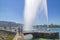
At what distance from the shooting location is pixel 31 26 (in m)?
2.87

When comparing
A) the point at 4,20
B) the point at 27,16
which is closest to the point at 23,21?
the point at 27,16

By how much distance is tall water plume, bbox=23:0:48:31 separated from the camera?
2.86 meters

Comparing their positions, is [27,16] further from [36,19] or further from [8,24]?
[8,24]

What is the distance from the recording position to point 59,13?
291 cm

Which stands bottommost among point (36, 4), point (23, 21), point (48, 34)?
point (48, 34)

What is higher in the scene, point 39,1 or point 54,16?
point 39,1

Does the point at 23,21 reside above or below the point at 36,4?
below

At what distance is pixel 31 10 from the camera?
114 inches

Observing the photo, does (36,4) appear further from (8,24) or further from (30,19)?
(8,24)

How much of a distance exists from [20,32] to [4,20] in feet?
1.13

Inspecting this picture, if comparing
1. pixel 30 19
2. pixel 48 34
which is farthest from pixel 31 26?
pixel 48 34

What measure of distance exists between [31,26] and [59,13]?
534 millimetres

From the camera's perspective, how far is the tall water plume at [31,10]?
2856mm

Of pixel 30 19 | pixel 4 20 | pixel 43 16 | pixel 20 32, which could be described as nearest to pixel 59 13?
pixel 43 16
